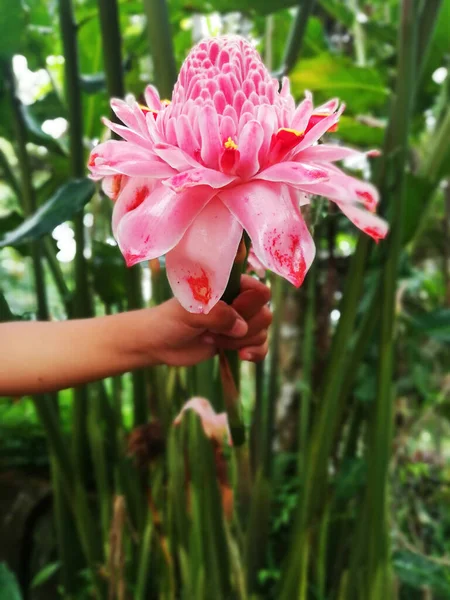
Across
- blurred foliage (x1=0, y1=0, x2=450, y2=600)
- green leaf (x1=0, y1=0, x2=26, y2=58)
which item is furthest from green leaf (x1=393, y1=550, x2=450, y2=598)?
green leaf (x1=0, y1=0, x2=26, y2=58)

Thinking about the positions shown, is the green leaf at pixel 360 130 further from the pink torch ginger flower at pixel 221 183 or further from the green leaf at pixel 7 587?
the green leaf at pixel 7 587

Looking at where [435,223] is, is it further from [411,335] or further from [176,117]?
[176,117]

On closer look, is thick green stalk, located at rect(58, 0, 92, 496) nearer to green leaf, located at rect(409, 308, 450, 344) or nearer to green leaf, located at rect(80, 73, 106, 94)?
green leaf, located at rect(80, 73, 106, 94)

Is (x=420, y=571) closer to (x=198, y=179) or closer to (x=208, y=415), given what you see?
(x=208, y=415)

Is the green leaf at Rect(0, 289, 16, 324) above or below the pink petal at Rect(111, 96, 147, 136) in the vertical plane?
below

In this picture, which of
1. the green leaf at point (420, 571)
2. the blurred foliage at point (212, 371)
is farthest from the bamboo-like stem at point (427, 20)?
the green leaf at point (420, 571)

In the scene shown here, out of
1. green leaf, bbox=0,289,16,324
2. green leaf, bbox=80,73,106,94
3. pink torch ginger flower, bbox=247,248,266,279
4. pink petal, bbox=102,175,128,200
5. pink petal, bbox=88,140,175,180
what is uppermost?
green leaf, bbox=80,73,106,94

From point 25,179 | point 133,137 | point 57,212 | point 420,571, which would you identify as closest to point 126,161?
point 133,137
